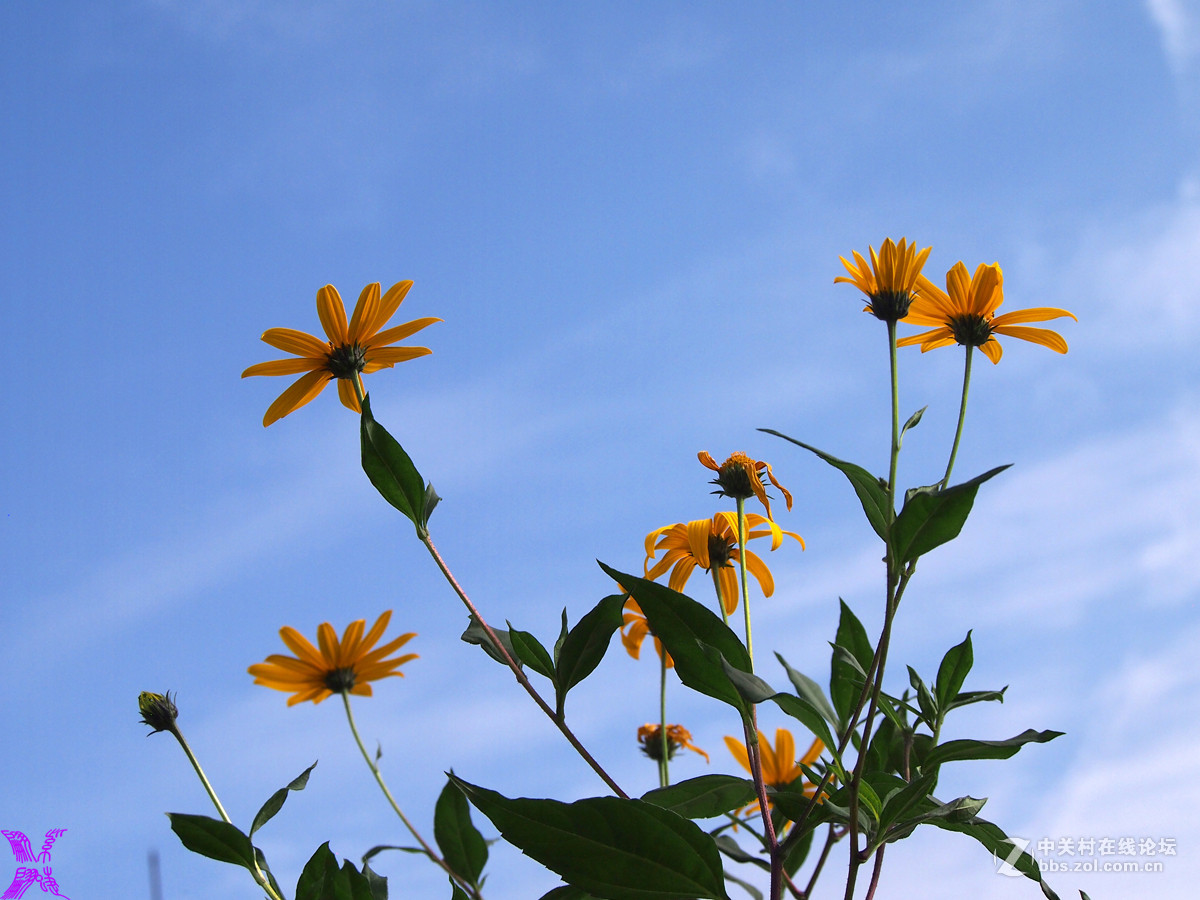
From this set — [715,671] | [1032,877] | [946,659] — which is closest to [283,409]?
[715,671]

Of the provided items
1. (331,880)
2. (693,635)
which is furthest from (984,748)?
(331,880)

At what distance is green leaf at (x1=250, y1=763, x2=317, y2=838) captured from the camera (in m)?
1.55

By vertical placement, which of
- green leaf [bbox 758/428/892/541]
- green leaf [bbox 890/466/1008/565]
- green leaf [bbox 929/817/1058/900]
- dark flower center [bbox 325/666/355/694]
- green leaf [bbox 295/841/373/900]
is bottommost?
green leaf [bbox 929/817/1058/900]

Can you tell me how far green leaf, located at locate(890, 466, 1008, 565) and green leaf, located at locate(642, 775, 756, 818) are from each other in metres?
0.44

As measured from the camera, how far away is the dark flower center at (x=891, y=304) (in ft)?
5.16

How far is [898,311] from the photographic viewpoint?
5.19 feet

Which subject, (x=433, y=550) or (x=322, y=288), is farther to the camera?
(x=322, y=288)

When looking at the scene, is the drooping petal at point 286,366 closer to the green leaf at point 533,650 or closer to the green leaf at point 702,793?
the green leaf at point 533,650

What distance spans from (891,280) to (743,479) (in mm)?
424

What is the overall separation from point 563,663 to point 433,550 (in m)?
0.24

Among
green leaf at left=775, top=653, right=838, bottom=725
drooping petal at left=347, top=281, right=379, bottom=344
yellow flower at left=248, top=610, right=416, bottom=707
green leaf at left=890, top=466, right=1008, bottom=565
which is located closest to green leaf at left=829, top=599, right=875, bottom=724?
green leaf at left=775, top=653, right=838, bottom=725

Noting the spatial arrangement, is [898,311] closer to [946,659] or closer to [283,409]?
[946,659]

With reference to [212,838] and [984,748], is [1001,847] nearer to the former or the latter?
[984,748]

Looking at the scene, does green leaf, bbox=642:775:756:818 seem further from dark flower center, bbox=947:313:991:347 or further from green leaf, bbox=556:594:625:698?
dark flower center, bbox=947:313:991:347
